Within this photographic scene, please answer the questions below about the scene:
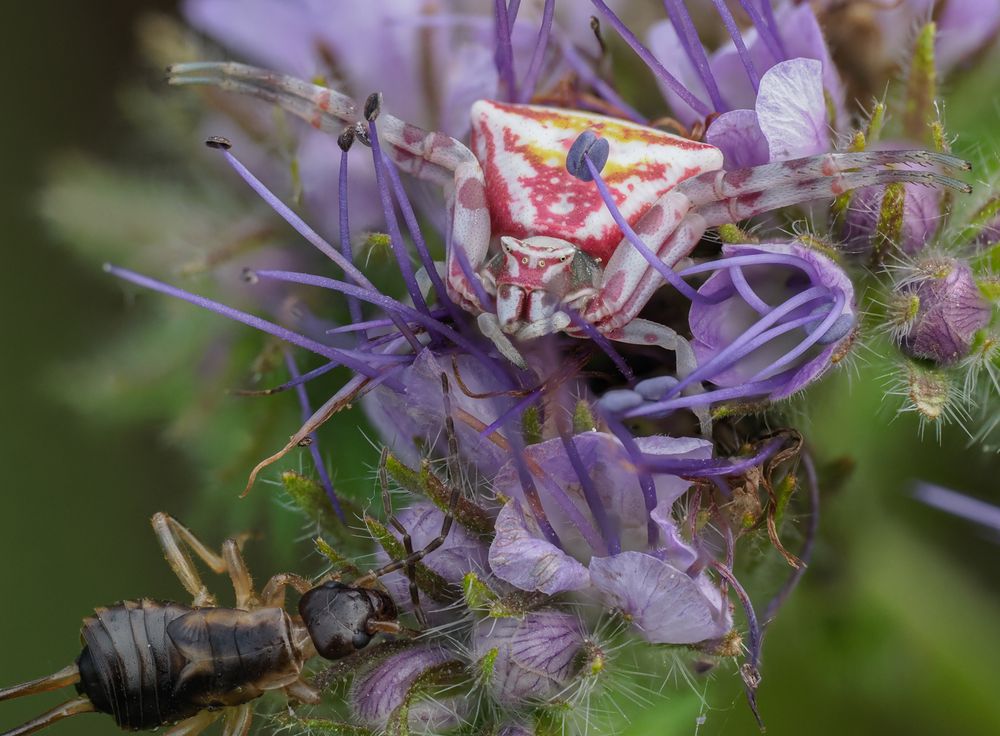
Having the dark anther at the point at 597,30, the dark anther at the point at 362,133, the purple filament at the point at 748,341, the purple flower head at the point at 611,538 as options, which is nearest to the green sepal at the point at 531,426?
the purple flower head at the point at 611,538

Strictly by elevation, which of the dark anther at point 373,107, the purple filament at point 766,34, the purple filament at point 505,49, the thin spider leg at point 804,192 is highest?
the dark anther at point 373,107

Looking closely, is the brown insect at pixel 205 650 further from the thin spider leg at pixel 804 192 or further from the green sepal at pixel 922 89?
the green sepal at pixel 922 89

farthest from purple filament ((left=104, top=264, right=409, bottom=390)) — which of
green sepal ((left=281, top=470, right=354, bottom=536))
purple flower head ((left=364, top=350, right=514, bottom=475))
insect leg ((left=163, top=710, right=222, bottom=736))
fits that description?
insect leg ((left=163, top=710, right=222, bottom=736))

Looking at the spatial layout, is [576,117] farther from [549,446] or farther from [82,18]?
[82,18]

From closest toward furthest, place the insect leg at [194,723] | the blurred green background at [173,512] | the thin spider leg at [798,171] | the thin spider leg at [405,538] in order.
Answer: the thin spider leg at [798,171]
the thin spider leg at [405,538]
the insect leg at [194,723]
the blurred green background at [173,512]

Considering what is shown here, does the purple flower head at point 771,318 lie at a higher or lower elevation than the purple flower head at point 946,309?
Result: higher

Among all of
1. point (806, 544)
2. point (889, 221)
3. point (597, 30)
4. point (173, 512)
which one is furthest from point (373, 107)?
point (173, 512)

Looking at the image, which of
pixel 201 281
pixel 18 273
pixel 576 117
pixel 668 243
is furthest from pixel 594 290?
pixel 18 273

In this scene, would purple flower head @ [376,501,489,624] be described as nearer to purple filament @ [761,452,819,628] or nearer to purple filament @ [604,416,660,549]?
purple filament @ [604,416,660,549]
